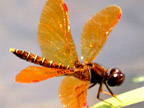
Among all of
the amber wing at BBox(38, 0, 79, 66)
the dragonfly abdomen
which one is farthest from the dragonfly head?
the dragonfly abdomen

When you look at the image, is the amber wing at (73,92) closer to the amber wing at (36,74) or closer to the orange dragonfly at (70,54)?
the orange dragonfly at (70,54)

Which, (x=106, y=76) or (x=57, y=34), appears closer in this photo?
(x=106, y=76)

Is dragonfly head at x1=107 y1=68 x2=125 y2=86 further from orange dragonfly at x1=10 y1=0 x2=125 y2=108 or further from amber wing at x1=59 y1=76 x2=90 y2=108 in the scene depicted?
amber wing at x1=59 y1=76 x2=90 y2=108

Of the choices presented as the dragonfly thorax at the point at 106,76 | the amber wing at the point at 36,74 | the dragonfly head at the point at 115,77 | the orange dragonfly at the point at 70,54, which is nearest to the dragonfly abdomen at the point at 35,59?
the orange dragonfly at the point at 70,54

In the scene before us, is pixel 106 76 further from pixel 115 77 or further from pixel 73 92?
pixel 73 92

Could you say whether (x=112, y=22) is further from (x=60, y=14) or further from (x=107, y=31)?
(x=60, y=14)

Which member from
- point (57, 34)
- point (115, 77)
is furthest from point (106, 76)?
point (57, 34)
